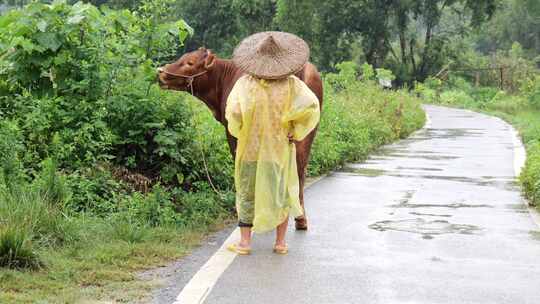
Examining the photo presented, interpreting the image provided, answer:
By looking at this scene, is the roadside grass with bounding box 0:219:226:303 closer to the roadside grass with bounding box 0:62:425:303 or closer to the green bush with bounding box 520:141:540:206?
the roadside grass with bounding box 0:62:425:303

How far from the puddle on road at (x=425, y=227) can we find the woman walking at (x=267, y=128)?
173 cm

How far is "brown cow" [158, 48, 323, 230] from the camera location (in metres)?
9.29

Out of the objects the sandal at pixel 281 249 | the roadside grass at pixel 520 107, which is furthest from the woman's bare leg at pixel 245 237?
the roadside grass at pixel 520 107

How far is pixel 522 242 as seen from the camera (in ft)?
28.7

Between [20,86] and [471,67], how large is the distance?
51.9 m

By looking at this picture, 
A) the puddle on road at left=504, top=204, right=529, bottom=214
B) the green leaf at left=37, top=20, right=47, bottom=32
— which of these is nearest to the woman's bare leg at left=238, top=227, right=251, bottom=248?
the green leaf at left=37, top=20, right=47, bottom=32

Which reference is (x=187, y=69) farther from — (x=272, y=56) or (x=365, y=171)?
(x=365, y=171)

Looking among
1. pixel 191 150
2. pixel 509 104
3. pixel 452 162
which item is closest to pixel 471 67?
pixel 509 104

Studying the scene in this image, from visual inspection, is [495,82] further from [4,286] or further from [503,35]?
A: [4,286]

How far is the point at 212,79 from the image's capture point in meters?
9.38

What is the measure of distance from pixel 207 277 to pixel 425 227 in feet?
10.4

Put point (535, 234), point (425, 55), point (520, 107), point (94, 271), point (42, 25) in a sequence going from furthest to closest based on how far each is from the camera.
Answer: point (425, 55) < point (520, 107) < point (42, 25) < point (535, 234) < point (94, 271)

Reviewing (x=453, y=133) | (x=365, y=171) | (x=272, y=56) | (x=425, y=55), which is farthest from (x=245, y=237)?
(x=425, y=55)

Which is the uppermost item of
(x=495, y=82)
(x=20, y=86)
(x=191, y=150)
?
(x=20, y=86)
